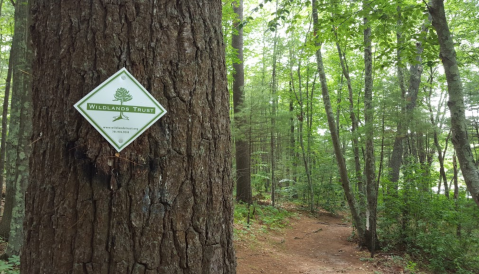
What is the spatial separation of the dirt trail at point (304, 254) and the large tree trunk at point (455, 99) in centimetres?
353

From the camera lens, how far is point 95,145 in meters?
1.07

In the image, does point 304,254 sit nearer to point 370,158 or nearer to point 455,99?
point 370,158

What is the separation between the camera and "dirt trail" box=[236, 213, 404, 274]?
6367 millimetres

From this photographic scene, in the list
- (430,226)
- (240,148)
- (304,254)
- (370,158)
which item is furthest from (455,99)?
(240,148)

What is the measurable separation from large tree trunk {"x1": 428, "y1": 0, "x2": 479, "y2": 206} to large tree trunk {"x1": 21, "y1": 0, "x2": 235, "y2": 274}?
437cm

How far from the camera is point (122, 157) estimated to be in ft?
3.54

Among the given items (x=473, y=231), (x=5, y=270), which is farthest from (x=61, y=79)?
(x=473, y=231)

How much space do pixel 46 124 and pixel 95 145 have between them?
0.24 metres

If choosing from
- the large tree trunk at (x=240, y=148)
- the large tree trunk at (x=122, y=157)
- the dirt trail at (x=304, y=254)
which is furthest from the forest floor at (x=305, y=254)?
the large tree trunk at (x=122, y=157)

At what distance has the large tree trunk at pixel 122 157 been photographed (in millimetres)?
1044

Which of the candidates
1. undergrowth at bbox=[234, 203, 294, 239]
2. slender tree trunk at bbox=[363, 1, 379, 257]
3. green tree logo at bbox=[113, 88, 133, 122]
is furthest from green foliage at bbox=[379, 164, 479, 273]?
green tree logo at bbox=[113, 88, 133, 122]

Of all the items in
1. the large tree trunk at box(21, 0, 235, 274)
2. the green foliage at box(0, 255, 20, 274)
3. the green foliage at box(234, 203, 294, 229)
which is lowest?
the green foliage at box(234, 203, 294, 229)

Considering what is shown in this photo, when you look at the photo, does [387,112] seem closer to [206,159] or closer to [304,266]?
[304,266]

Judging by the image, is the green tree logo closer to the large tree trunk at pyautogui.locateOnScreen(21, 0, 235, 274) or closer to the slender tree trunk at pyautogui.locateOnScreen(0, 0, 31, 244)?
the large tree trunk at pyautogui.locateOnScreen(21, 0, 235, 274)
